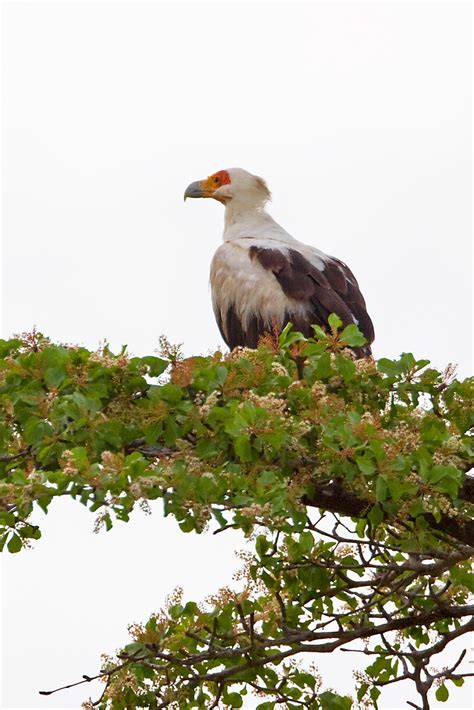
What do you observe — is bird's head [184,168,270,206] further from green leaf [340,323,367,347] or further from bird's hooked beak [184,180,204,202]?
Result: green leaf [340,323,367,347]

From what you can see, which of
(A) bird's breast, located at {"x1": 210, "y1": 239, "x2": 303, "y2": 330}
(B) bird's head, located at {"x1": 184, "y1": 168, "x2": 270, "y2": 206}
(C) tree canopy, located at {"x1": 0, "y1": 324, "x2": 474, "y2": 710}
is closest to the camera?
(C) tree canopy, located at {"x1": 0, "y1": 324, "x2": 474, "y2": 710}

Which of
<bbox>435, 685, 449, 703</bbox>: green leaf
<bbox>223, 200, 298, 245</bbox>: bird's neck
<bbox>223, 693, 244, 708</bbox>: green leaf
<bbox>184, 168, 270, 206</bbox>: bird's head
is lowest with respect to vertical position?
<bbox>435, 685, 449, 703</bbox>: green leaf

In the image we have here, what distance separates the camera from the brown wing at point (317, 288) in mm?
8914

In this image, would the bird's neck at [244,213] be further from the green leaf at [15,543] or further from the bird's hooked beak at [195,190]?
the green leaf at [15,543]

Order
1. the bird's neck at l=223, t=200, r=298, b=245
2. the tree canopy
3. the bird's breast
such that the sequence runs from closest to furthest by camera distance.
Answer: the tree canopy → the bird's breast → the bird's neck at l=223, t=200, r=298, b=245

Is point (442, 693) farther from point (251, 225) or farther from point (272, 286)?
point (251, 225)

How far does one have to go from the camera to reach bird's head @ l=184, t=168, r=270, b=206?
35.0 ft

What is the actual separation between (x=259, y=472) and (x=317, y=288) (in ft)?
15.9

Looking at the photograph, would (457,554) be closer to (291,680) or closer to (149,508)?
(291,680)

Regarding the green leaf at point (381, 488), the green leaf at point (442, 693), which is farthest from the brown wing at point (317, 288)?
the green leaf at point (381, 488)

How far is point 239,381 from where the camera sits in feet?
15.2

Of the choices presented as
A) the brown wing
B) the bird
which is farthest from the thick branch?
the brown wing

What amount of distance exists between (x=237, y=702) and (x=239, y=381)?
1743 millimetres

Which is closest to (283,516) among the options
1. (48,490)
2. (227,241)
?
(48,490)
